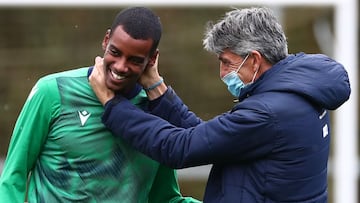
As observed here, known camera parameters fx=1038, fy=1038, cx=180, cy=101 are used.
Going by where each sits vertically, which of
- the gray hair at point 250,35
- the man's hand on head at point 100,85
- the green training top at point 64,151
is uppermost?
the gray hair at point 250,35

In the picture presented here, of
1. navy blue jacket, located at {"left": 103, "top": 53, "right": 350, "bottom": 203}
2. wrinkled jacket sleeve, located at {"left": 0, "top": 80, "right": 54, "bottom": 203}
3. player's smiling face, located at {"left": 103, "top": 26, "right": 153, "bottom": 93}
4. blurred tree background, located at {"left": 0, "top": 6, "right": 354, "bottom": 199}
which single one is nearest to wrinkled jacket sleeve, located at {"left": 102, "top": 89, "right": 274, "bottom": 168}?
navy blue jacket, located at {"left": 103, "top": 53, "right": 350, "bottom": 203}

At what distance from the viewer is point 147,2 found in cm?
802

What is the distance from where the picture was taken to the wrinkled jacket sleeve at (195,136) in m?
3.80

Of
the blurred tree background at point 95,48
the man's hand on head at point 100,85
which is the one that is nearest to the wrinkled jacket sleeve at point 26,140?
the man's hand on head at point 100,85

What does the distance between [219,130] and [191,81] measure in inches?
324

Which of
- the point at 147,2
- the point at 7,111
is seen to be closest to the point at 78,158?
the point at 147,2

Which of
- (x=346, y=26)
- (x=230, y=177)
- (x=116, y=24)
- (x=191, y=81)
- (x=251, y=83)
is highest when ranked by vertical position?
(x=116, y=24)

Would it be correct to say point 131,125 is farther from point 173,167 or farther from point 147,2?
point 147,2

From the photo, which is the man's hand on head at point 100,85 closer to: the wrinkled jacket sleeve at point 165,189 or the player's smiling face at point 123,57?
the player's smiling face at point 123,57

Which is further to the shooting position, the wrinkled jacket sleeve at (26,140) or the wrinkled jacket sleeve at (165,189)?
the wrinkled jacket sleeve at (165,189)

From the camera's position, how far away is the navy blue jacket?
381 centimetres

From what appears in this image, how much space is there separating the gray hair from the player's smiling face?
1.00ft

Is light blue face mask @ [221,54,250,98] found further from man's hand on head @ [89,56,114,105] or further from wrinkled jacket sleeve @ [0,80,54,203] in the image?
wrinkled jacket sleeve @ [0,80,54,203]

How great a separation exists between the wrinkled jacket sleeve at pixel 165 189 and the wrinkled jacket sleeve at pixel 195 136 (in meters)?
0.34
